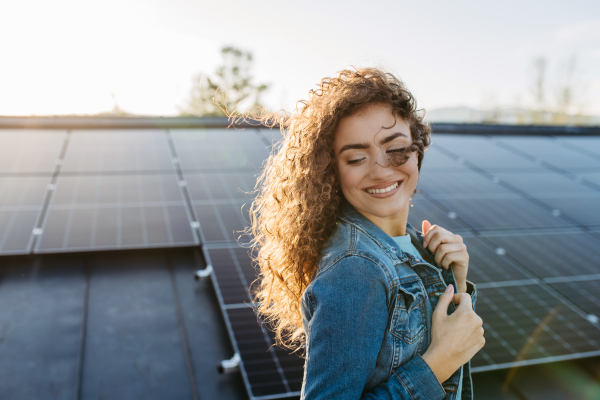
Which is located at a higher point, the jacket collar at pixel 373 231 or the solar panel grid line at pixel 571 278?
the jacket collar at pixel 373 231

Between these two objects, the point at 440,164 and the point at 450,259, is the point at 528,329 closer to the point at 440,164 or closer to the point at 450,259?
the point at 450,259

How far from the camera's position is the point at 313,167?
1886 millimetres

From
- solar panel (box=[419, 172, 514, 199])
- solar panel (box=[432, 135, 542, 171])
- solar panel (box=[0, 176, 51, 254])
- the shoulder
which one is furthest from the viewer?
solar panel (box=[432, 135, 542, 171])

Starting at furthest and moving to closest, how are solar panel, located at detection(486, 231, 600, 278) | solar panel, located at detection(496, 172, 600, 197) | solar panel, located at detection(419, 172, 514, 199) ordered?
solar panel, located at detection(496, 172, 600, 197) → solar panel, located at detection(419, 172, 514, 199) → solar panel, located at detection(486, 231, 600, 278)

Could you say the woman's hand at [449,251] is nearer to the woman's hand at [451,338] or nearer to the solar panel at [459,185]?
the woman's hand at [451,338]

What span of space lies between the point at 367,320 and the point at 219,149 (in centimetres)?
741

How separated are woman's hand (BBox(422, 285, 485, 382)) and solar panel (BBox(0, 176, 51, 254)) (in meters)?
5.16

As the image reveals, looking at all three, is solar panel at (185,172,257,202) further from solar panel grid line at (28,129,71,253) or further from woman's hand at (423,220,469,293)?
woman's hand at (423,220,469,293)

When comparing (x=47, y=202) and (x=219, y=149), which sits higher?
(x=219, y=149)

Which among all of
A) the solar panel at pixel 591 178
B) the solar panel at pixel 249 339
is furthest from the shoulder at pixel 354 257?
the solar panel at pixel 591 178

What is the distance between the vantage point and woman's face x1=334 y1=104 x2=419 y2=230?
5.95ft

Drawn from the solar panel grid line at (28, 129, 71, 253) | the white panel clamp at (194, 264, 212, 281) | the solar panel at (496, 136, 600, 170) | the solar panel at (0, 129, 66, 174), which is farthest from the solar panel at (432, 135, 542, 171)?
the solar panel at (0, 129, 66, 174)

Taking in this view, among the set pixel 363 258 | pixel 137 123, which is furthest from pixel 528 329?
pixel 137 123

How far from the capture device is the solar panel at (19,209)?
5.23 meters
